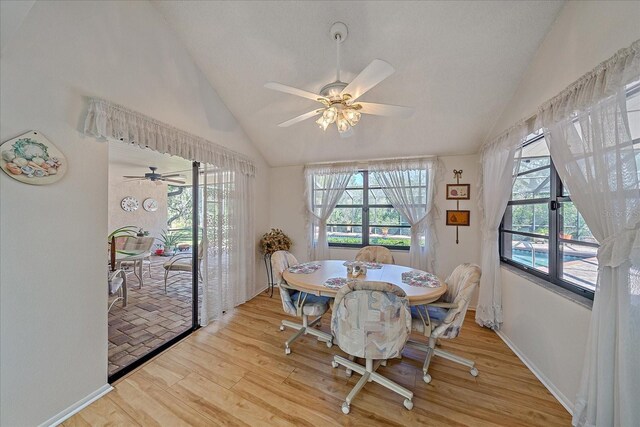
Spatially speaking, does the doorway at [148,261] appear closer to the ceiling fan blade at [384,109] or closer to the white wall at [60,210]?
the white wall at [60,210]

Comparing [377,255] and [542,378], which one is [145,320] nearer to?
[377,255]

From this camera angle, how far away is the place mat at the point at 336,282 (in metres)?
1.93

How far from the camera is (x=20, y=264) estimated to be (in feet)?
4.47

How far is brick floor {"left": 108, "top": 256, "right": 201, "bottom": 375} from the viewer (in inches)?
87.7

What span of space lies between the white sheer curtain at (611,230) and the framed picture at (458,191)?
1849mm

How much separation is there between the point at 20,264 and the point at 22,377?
2.25 feet

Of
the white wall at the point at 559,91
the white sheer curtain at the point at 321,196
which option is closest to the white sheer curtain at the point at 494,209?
the white wall at the point at 559,91

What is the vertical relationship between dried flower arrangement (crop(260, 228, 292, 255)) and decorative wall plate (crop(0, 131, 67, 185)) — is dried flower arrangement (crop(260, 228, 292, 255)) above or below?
below

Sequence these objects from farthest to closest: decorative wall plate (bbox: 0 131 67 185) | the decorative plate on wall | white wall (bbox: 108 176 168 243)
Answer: the decorative plate on wall, white wall (bbox: 108 176 168 243), decorative wall plate (bbox: 0 131 67 185)

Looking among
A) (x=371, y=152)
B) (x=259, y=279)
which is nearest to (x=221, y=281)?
(x=259, y=279)

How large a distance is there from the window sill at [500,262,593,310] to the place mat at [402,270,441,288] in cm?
84

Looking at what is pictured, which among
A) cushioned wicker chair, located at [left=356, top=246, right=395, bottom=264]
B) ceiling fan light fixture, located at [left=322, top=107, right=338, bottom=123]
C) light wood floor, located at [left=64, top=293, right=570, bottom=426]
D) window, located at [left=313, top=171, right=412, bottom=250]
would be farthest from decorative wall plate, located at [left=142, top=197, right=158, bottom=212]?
ceiling fan light fixture, located at [left=322, top=107, right=338, bottom=123]

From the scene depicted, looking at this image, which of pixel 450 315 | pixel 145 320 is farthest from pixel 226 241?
pixel 450 315

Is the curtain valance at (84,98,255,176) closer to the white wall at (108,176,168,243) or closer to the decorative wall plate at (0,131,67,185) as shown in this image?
the decorative wall plate at (0,131,67,185)
